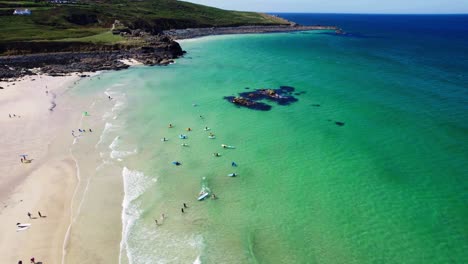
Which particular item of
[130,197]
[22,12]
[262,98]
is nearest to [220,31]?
[22,12]

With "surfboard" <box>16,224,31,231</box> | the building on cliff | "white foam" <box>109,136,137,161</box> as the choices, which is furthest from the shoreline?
"surfboard" <box>16,224,31,231</box>

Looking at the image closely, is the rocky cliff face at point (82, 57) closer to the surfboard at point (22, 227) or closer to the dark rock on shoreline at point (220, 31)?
the dark rock on shoreline at point (220, 31)

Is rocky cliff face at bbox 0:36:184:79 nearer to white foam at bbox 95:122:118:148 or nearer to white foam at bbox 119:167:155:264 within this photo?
white foam at bbox 95:122:118:148

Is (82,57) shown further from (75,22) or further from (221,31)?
(221,31)

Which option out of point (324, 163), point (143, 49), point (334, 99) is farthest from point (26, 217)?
point (143, 49)

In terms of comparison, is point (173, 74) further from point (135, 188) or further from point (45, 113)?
point (135, 188)
